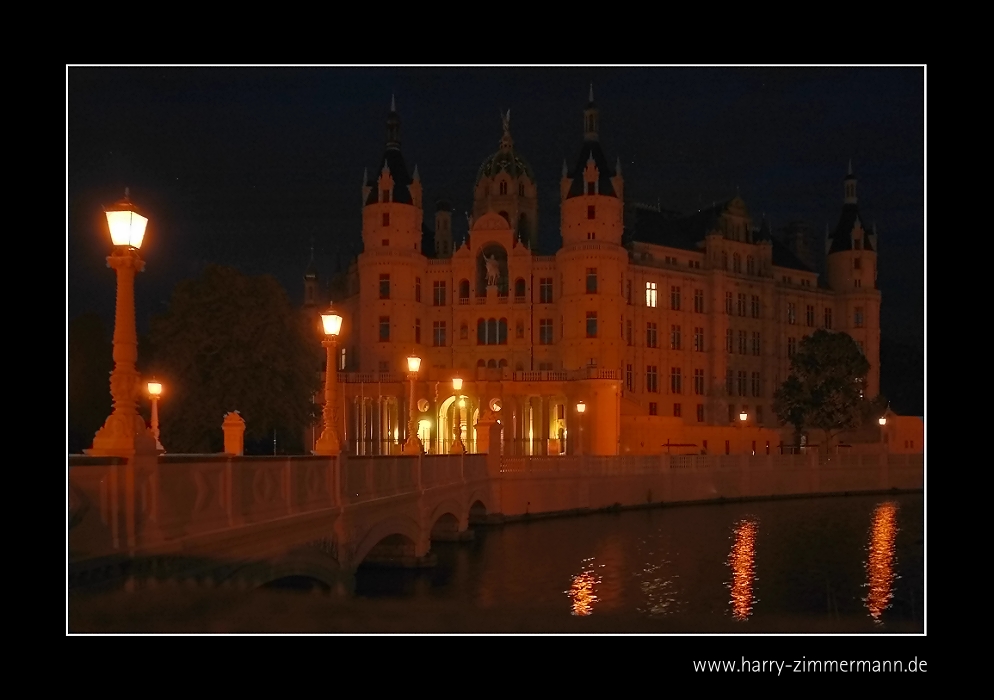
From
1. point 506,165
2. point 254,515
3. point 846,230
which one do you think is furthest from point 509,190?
point 254,515

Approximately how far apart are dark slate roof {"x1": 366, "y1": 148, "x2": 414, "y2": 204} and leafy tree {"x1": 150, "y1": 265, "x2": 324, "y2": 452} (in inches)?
1184

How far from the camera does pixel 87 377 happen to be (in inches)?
1628

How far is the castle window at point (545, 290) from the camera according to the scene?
67606 mm

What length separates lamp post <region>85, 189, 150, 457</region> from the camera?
32.8 feet

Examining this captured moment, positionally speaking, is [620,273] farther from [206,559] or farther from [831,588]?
[206,559]

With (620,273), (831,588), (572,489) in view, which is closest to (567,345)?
(620,273)

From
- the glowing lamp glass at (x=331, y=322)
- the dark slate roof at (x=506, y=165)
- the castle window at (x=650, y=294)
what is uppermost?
the dark slate roof at (x=506, y=165)

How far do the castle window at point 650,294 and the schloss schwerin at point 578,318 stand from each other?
0.17m

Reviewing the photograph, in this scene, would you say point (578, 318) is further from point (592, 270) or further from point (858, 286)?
point (858, 286)

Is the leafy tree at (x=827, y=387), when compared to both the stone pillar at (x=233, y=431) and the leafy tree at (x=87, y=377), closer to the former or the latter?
the leafy tree at (x=87, y=377)

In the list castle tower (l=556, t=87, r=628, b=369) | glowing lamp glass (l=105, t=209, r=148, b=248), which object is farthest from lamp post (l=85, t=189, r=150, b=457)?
castle tower (l=556, t=87, r=628, b=369)

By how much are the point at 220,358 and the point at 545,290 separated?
34.0m

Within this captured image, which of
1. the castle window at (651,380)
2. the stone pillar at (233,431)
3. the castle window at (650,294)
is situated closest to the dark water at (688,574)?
the stone pillar at (233,431)

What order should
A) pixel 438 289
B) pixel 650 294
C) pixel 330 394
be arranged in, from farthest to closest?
1. pixel 650 294
2. pixel 438 289
3. pixel 330 394
